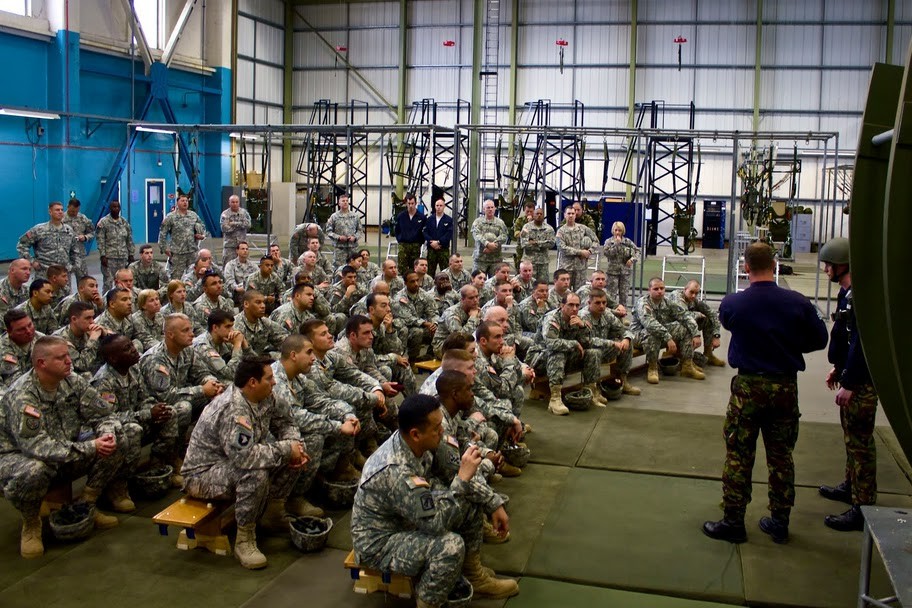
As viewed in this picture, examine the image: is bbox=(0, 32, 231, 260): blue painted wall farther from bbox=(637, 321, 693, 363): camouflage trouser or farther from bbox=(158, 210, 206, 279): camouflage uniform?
bbox=(637, 321, 693, 363): camouflage trouser

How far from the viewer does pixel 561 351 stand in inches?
358

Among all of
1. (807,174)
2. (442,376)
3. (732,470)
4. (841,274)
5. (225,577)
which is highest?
(807,174)

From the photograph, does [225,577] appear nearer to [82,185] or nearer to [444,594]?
[444,594]

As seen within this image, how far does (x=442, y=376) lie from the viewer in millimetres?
5320

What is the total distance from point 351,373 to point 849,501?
3.75 meters

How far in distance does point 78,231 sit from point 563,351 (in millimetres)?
8947

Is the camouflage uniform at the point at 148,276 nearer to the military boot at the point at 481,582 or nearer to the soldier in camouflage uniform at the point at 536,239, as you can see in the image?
the soldier in camouflage uniform at the point at 536,239

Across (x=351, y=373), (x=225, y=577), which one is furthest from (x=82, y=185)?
(x=225, y=577)

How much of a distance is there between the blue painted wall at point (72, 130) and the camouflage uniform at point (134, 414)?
41.3ft

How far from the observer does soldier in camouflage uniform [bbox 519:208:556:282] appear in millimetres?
13875

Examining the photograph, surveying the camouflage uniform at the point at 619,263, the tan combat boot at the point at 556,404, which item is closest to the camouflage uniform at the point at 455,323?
the tan combat boot at the point at 556,404

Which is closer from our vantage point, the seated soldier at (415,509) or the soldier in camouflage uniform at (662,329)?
the seated soldier at (415,509)

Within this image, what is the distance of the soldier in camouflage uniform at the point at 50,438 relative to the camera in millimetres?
5332

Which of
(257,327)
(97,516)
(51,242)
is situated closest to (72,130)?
(51,242)
